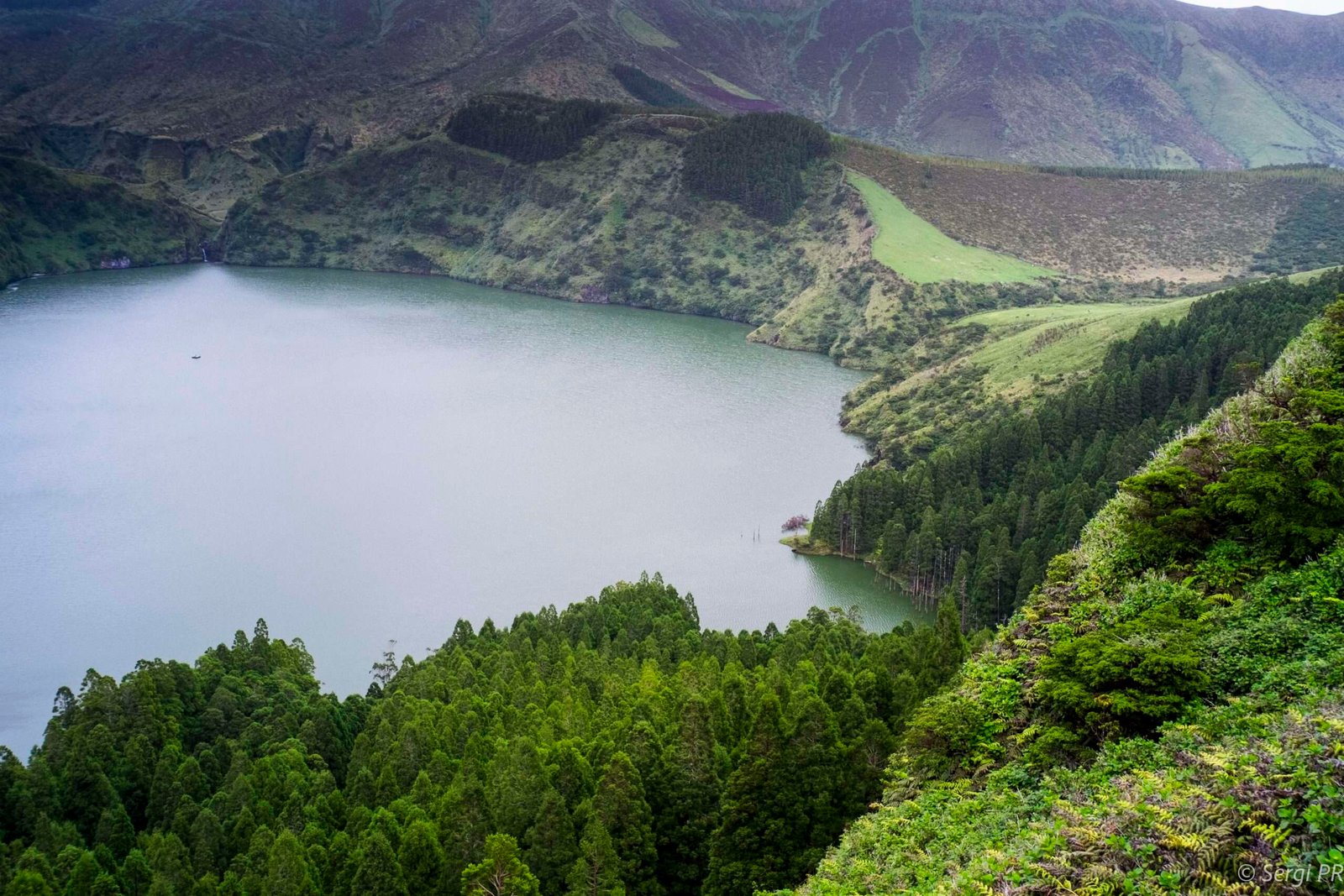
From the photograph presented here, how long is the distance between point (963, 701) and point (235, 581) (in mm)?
71564

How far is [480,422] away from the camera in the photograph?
432 feet

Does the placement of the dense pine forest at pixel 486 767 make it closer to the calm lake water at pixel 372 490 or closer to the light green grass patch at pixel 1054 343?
the calm lake water at pixel 372 490

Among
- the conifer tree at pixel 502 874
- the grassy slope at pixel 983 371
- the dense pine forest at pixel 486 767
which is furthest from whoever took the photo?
the grassy slope at pixel 983 371

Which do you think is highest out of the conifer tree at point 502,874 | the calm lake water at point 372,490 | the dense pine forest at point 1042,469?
the dense pine forest at point 1042,469

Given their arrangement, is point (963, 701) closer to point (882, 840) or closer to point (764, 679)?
point (882, 840)

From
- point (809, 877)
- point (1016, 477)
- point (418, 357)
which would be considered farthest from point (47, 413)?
point (809, 877)

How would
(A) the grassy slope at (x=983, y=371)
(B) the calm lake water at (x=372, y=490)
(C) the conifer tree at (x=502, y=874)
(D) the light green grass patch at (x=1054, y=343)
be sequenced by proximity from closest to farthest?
(C) the conifer tree at (x=502, y=874)
(B) the calm lake water at (x=372, y=490)
(A) the grassy slope at (x=983, y=371)
(D) the light green grass patch at (x=1054, y=343)

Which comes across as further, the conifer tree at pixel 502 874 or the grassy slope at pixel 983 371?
the grassy slope at pixel 983 371

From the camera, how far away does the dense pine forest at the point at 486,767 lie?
1451 inches

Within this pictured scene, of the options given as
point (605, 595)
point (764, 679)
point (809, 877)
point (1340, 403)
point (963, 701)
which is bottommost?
point (605, 595)

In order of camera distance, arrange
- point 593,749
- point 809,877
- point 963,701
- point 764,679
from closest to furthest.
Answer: point 809,877 → point 963,701 → point 593,749 → point 764,679

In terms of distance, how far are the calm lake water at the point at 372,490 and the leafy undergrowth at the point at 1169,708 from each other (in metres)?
52.8

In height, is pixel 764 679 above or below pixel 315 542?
Result: above

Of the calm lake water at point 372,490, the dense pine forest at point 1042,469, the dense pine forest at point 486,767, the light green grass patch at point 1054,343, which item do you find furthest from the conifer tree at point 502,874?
the light green grass patch at point 1054,343
